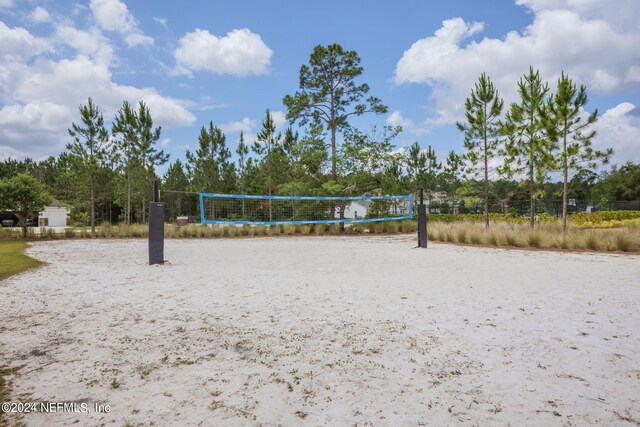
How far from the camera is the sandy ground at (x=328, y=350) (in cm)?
227

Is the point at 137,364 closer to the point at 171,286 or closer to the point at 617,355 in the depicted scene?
the point at 171,286

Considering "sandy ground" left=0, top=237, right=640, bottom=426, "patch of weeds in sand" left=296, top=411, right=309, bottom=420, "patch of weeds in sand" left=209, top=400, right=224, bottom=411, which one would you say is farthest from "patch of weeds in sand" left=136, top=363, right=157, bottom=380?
"patch of weeds in sand" left=296, top=411, right=309, bottom=420

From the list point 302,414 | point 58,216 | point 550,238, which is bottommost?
point 302,414

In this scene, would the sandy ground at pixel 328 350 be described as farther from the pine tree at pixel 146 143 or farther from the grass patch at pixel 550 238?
the pine tree at pixel 146 143

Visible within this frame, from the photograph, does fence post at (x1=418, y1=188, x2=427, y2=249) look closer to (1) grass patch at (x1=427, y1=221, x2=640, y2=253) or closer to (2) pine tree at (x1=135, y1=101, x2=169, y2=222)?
(1) grass patch at (x1=427, y1=221, x2=640, y2=253)

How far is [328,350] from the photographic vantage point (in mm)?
3217

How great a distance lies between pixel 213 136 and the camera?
3394cm

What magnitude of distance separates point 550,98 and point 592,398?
1396 centimetres

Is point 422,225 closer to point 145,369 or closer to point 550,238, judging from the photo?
point 550,238

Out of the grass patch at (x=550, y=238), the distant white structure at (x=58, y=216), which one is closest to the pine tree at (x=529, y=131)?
the grass patch at (x=550, y=238)

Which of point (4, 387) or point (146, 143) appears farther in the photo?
point (146, 143)

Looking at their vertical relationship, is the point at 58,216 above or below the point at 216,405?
above

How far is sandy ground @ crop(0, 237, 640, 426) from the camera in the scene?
2270 millimetres

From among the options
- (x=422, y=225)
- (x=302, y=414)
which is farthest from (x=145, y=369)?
(x=422, y=225)
